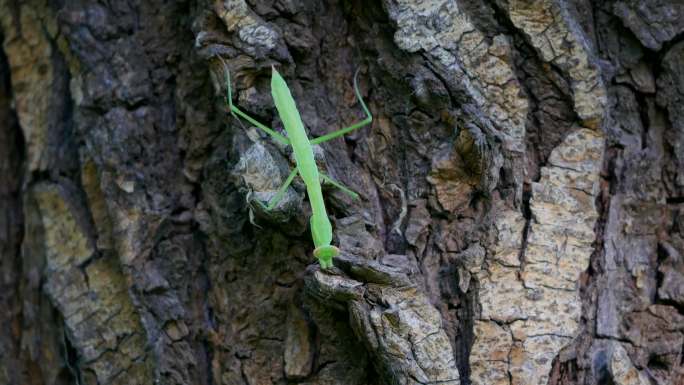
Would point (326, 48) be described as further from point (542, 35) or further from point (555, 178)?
point (555, 178)

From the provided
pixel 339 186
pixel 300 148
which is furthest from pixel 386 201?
pixel 300 148

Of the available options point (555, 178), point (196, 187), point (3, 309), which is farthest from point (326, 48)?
point (3, 309)

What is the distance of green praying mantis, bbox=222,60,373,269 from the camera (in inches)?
75.0

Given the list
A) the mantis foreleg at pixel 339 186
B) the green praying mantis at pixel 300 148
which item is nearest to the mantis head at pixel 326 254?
the green praying mantis at pixel 300 148

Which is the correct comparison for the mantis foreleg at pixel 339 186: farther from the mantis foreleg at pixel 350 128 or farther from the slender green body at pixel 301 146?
the mantis foreleg at pixel 350 128

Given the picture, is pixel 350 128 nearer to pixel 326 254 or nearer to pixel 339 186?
pixel 339 186

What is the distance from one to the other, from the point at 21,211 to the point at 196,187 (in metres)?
0.91

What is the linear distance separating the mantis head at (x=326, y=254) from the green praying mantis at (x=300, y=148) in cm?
3

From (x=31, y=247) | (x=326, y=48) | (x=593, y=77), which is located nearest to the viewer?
(x=593, y=77)

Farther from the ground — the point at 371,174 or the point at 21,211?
the point at 371,174

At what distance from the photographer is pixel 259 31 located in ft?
6.75

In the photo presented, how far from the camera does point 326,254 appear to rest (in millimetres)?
1831

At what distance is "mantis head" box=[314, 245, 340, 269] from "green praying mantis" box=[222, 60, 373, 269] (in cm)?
3

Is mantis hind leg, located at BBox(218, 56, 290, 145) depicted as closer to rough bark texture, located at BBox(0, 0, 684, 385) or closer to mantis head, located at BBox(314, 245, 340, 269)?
rough bark texture, located at BBox(0, 0, 684, 385)
